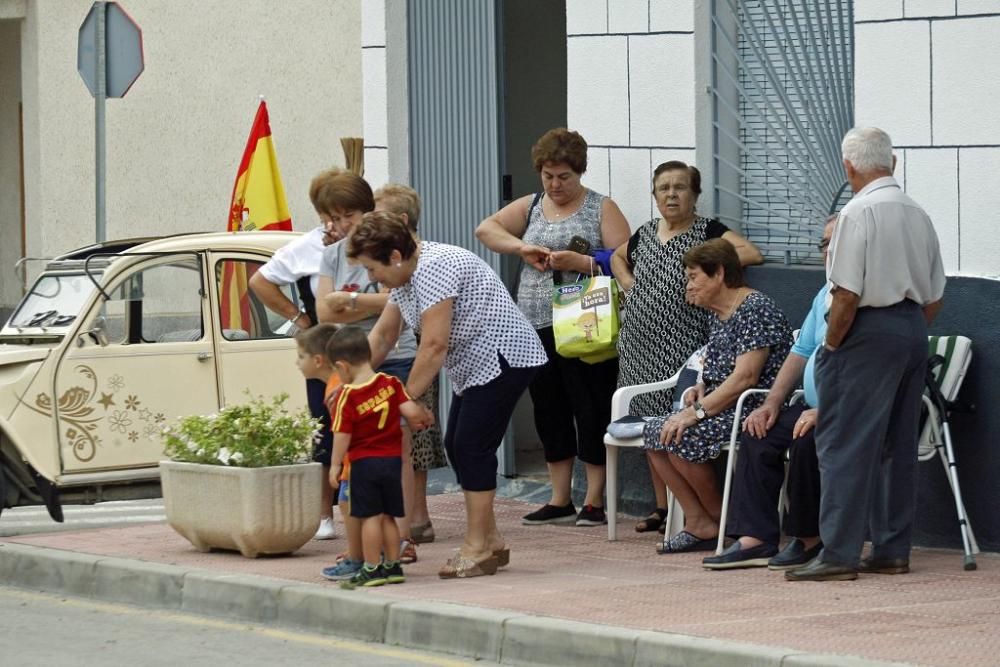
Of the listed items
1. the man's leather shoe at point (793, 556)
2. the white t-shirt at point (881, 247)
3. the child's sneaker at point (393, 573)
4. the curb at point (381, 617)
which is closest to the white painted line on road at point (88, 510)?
the curb at point (381, 617)

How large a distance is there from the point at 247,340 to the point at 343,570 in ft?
9.53

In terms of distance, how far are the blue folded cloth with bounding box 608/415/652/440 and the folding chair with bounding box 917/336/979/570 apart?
4.46ft

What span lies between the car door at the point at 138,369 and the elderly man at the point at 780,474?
3403 mm

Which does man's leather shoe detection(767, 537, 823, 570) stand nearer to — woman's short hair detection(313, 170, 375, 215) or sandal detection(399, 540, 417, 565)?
sandal detection(399, 540, 417, 565)

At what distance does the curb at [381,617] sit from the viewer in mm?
6617

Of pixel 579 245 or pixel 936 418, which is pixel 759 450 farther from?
pixel 579 245

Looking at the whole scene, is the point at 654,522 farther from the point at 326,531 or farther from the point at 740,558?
the point at 326,531

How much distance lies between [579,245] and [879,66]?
1778 millimetres

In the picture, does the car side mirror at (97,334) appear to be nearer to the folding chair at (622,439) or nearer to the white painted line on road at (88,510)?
the white painted line on road at (88,510)

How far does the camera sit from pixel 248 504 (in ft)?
29.4

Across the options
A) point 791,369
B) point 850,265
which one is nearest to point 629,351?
point 791,369

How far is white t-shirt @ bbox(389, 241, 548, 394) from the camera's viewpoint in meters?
8.20

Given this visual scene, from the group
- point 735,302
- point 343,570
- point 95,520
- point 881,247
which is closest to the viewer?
point 881,247

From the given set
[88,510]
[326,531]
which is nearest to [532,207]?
[326,531]
